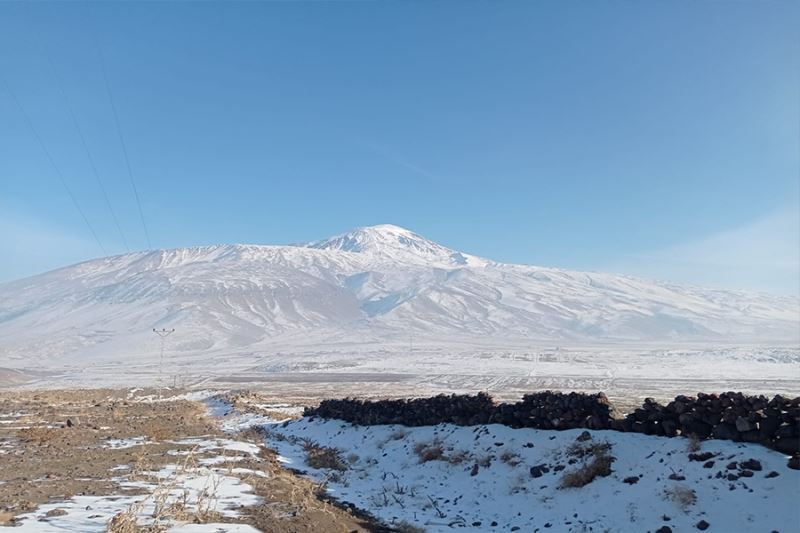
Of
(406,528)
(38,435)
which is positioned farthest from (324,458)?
(38,435)

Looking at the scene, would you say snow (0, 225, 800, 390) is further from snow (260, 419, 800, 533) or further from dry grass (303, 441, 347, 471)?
snow (260, 419, 800, 533)

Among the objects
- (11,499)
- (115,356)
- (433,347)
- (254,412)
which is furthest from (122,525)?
(115,356)

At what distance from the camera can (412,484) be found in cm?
1295

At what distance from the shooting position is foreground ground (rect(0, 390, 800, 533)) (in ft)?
26.9

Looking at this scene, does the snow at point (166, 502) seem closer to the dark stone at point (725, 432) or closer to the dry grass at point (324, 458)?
the dry grass at point (324, 458)

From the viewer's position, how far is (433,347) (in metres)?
134

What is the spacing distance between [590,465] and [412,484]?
14.3ft

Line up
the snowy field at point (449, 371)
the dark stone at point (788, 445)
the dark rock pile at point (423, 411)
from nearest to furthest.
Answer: the dark stone at point (788, 445)
the dark rock pile at point (423, 411)
the snowy field at point (449, 371)

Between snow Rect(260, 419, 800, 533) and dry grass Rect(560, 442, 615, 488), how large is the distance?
4.3 inches

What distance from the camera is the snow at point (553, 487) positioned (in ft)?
26.7

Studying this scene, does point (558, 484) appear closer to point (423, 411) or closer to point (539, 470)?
point (539, 470)

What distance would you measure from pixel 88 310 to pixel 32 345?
4519cm

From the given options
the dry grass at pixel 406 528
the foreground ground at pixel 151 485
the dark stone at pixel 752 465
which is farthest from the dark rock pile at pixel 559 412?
the foreground ground at pixel 151 485

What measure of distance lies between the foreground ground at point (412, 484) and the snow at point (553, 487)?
3cm
